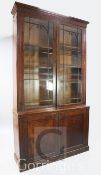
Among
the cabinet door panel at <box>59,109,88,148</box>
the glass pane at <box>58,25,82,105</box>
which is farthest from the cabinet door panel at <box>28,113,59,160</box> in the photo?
the glass pane at <box>58,25,82,105</box>

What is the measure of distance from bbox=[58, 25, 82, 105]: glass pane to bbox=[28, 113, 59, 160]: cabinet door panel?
414 millimetres

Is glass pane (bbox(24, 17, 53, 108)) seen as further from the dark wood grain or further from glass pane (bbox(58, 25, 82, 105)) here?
glass pane (bbox(58, 25, 82, 105))

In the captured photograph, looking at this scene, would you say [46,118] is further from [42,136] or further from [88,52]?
[88,52]

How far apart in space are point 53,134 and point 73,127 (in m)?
0.43

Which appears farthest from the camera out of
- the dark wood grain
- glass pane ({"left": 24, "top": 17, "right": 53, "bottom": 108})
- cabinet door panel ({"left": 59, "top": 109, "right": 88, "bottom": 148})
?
cabinet door panel ({"left": 59, "top": 109, "right": 88, "bottom": 148})

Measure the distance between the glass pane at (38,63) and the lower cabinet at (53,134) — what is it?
26cm

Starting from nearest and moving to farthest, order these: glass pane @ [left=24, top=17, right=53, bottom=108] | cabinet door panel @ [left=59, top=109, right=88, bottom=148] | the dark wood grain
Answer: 1. the dark wood grain
2. glass pane @ [left=24, top=17, right=53, bottom=108]
3. cabinet door panel @ [left=59, top=109, right=88, bottom=148]

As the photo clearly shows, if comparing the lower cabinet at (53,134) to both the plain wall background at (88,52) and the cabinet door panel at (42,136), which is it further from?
the plain wall background at (88,52)

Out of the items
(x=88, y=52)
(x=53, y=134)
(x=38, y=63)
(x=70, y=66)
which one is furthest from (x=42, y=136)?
(x=88, y=52)

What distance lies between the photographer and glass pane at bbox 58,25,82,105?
9.93 ft

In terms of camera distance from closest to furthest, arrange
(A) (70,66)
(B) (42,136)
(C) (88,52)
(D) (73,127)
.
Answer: (B) (42,136)
(D) (73,127)
(A) (70,66)
(C) (88,52)

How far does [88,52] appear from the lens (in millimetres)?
3816

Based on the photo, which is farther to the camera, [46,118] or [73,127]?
[73,127]

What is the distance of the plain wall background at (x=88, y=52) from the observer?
3053 mm
